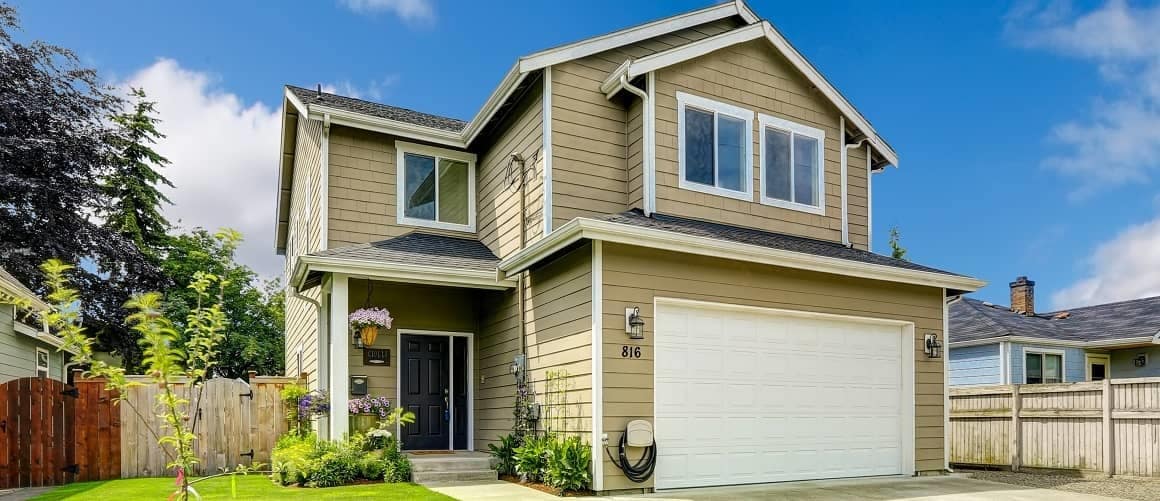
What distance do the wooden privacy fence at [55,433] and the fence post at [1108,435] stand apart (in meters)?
14.2

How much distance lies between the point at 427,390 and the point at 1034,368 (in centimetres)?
1433

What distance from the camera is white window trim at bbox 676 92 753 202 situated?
1071 cm

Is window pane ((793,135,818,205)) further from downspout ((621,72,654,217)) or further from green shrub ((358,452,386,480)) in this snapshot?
green shrub ((358,452,386,480))

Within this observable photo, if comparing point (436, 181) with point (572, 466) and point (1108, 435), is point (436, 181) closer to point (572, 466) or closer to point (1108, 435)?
point (572, 466)

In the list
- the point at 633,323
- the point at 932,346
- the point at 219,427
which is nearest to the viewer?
the point at 633,323

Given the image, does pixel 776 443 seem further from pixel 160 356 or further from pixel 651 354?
pixel 160 356

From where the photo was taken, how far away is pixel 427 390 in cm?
1171

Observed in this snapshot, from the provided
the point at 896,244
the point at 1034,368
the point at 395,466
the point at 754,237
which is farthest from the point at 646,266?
the point at 896,244

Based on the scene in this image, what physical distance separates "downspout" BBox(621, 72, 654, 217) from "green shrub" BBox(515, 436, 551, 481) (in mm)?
3316

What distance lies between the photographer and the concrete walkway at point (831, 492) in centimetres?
852

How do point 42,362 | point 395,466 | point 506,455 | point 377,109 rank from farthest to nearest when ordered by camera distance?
point 42,362 < point 377,109 < point 506,455 < point 395,466

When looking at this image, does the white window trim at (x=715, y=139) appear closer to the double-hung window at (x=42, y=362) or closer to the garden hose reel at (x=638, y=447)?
the garden hose reel at (x=638, y=447)

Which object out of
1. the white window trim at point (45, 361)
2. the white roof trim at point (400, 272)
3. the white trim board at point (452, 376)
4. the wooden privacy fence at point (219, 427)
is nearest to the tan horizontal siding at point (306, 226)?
the wooden privacy fence at point (219, 427)

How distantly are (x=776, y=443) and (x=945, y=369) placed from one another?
3233 millimetres
